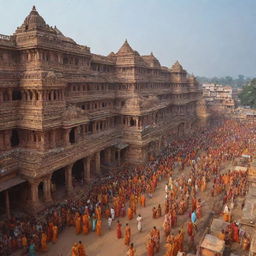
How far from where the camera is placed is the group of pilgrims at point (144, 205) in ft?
42.2

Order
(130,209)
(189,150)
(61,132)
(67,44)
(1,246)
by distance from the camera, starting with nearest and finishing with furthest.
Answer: (1,246) < (130,209) < (61,132) < (67,44) < (189,150)

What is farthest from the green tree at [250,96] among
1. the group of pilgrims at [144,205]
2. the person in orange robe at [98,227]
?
the person in orange robe at [98,227]

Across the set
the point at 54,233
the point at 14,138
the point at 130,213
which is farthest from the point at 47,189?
the point at 130,213

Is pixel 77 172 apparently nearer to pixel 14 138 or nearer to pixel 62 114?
pixel 14 138

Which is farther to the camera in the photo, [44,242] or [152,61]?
[152,61]

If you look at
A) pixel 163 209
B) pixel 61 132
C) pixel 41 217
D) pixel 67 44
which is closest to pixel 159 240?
pixel 163 209

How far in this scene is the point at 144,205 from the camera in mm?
17406

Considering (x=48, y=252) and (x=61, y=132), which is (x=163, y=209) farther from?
(x=61, y=132)

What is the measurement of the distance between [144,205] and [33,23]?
50.3ft

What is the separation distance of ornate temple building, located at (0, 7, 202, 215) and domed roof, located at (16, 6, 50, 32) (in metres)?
0.07

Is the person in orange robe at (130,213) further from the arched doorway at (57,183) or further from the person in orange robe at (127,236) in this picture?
the arched doorway at (57,183)

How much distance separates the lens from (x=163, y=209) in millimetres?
17016

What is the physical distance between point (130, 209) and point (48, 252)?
513 cm

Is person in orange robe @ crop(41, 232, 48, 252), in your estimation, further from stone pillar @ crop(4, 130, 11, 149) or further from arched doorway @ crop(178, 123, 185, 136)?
arched doorway @ crop(178, 123, 185, 136)
